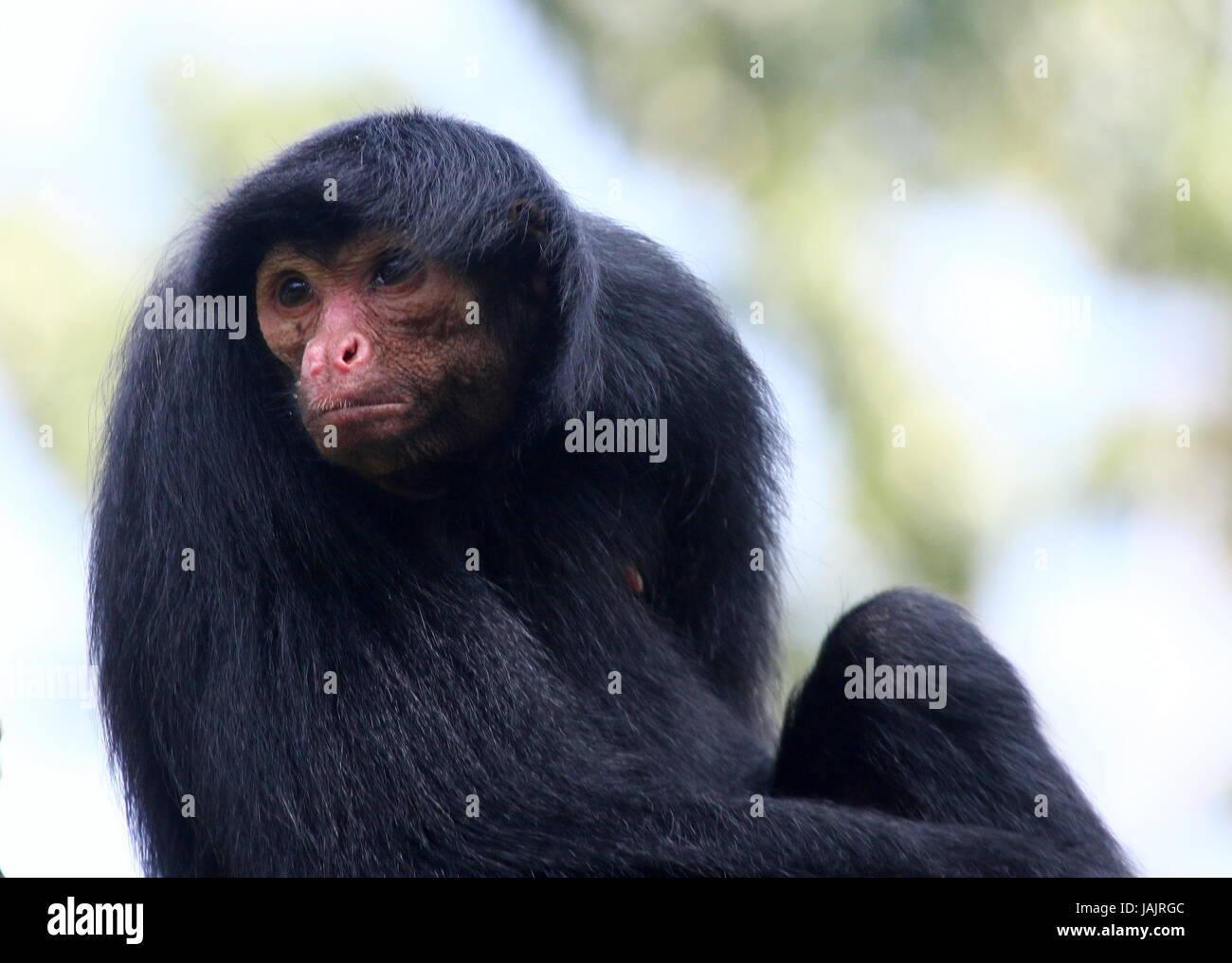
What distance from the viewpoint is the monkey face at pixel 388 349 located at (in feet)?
22.0

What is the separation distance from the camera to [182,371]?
7.03 meters

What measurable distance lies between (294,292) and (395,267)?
475mm

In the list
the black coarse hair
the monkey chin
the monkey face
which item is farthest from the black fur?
the monkey chin

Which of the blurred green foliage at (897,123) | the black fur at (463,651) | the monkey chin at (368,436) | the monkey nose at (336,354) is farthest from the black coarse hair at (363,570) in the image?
the blurred green foliage at (897,123)

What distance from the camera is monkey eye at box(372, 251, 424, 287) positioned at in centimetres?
705

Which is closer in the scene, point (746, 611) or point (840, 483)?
point (746, 611)

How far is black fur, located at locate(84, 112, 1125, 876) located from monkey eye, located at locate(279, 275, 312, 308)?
8.0 inches

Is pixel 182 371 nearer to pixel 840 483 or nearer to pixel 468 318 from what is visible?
pixel 468 318

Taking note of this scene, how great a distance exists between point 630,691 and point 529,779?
3.07 ft

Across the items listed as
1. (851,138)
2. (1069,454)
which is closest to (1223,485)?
(1069,454)

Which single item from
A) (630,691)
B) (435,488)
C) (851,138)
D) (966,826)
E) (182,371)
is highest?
(851,138)

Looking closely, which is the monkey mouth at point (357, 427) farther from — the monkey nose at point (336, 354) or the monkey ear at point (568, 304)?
the monkey ear at point (568, 304)

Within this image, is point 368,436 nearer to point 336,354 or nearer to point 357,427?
point 357,427

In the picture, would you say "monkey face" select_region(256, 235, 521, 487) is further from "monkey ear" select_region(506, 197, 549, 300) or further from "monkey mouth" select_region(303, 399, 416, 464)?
"monkey ear" select_region(506, 197, 549, 300)
